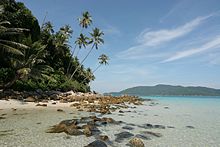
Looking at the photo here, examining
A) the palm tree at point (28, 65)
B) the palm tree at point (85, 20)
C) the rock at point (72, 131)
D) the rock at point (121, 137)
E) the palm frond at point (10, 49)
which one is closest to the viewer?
the rock at point (121, 137)

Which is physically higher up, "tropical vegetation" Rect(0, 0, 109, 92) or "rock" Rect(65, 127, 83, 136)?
A: "tropical vegetation" Rect(0, 0, 109, 92)

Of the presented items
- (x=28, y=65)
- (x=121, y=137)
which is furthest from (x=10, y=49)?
(x=121, y=137)

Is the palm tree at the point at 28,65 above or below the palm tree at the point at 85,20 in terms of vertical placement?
below

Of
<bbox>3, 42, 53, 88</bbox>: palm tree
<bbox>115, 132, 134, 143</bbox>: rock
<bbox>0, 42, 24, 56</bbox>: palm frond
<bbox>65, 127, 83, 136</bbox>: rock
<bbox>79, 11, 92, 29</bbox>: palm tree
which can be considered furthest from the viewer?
<bbox>79, 11, 92, 29</bbox>: palm tree

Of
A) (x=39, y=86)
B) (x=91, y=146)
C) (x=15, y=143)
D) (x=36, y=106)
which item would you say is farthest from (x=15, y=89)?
(x=91, y=146)

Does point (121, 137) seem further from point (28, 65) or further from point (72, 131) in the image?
point (28, 65)

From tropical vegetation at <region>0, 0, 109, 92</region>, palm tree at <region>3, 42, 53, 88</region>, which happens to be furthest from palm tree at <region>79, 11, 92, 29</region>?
palm tree at <region>3, 42, 53, 88</region>

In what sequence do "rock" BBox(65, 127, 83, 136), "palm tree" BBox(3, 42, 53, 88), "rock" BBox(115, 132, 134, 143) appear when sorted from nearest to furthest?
"rock" BBox(115, 132, 134, 143) → "rock" BBox(65, 127, 83, 136) → "palm tree" BBox(3, 42, 53, 88)

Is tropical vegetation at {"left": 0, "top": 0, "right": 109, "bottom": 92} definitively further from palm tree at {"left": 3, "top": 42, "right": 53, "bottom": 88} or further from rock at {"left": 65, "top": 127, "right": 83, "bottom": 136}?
rock at {"left": 65, "top": 127, "right": 83, "bottom": 136}

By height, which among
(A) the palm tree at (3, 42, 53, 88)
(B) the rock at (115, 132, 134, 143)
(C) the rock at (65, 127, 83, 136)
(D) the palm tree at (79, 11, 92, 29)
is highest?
(D) the palm tree at (79, 11, 92, 29)

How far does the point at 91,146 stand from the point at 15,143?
132 inches

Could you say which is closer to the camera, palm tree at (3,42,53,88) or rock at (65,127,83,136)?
rock at (65,127,83,136)

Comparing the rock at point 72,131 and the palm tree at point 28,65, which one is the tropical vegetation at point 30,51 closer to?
the palm tree at point 28,65

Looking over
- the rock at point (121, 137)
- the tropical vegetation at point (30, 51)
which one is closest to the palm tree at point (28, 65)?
the tropical vegetation at point (30, 51)
